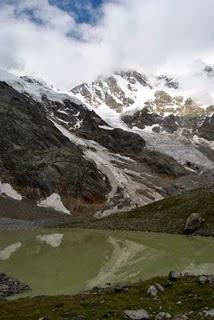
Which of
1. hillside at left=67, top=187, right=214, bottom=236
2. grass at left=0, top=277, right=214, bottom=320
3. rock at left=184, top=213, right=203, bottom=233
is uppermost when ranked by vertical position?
hillside at left=67, top=187, right=214, bottom=236

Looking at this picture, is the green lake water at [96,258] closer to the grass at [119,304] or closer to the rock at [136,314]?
the grass at [119,304]

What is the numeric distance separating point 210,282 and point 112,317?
6.43 metres

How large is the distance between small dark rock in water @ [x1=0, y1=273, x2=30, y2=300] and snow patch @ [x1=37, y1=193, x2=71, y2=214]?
408 ft

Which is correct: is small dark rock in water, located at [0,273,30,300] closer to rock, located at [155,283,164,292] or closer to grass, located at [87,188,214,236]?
rock, located at [155,283,164,292]

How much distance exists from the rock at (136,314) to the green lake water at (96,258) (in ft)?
44.0

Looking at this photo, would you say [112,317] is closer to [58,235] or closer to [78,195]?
[58,235]

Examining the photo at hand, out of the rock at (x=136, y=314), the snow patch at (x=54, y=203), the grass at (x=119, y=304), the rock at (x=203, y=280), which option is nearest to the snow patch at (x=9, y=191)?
the snow patch at (x=54, y=203)

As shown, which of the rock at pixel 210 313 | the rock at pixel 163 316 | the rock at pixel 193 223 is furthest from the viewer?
the rock at pixel 193 223

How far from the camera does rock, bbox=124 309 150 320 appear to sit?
73.9 feet

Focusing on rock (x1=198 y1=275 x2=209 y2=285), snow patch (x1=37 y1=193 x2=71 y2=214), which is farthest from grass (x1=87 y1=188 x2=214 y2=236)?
snow patch (x1=37 y1=193 x2=71 y2=214)

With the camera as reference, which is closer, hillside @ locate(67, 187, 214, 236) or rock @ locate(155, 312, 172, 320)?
rock @ locate(155, 312, 172, 320)

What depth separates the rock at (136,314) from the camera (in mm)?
22516

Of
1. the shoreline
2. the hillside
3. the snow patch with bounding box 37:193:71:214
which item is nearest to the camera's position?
the shoreline

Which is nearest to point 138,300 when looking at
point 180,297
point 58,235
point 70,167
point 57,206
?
point 180,297
